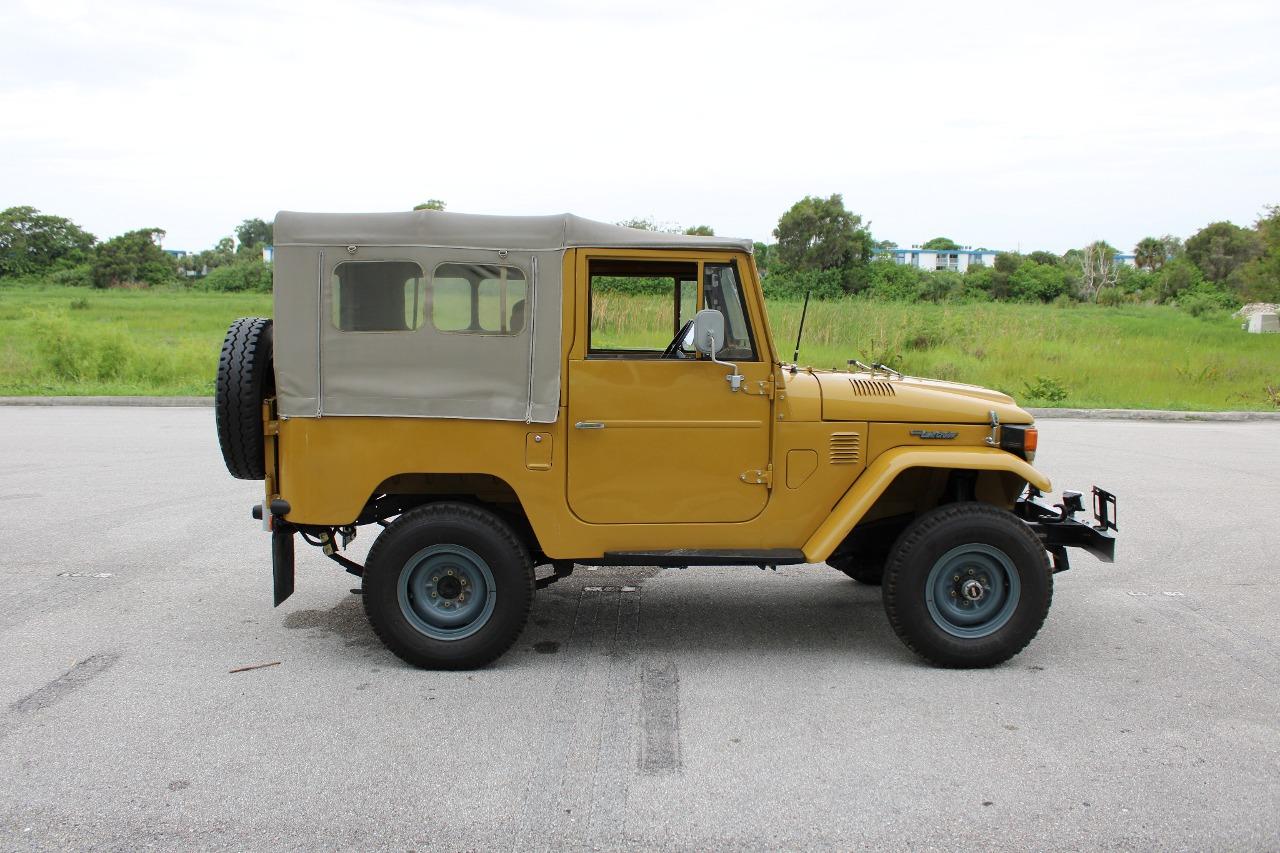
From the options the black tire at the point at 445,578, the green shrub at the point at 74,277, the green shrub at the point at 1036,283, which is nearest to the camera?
the black tire at the point at 445,578

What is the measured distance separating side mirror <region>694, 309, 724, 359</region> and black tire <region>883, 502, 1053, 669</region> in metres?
1.38

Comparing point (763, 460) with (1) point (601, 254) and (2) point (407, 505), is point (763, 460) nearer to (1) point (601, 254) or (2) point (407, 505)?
(1) point (601, 254)

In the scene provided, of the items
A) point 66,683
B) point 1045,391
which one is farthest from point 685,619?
point 1045,391

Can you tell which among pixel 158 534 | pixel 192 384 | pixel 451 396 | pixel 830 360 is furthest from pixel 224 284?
pixel 451 396

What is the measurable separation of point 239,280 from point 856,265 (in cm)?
3662

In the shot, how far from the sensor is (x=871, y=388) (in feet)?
17.1

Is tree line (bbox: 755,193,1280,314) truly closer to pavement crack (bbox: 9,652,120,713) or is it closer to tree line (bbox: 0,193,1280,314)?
tree line (bbox: 0,193,1280,314)

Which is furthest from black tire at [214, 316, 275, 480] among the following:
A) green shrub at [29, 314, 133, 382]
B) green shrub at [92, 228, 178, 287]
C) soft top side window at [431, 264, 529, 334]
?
green shrub at [92, 228, 178, 287]

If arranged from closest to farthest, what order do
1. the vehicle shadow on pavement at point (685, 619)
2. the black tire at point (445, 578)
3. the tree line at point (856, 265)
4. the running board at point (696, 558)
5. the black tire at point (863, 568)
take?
the black tire at point (445, 578) → the running board at point (696, 558) → the vehicle shadow on pavement at point (685, 619) → the black tire at point (863, 568) → the tree line at point (856, 265)

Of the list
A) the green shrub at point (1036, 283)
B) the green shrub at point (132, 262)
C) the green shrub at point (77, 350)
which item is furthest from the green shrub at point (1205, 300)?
the green shrub at point (132, 262)

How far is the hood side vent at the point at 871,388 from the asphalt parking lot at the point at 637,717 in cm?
139

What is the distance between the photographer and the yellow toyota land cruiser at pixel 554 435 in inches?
188

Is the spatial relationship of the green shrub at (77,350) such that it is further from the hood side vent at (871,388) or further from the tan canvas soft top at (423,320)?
the hood side vent at (871,388)

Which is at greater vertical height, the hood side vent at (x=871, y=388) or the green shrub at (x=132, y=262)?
the green shrub at (x=132, y=262)
